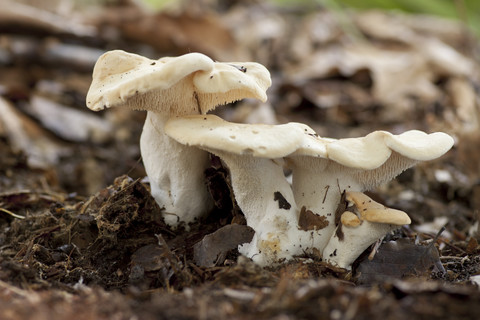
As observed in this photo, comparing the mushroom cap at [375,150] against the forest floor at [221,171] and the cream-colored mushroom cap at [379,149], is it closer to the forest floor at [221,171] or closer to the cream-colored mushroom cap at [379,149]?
the cream-colored mushroom cap at [379,149]

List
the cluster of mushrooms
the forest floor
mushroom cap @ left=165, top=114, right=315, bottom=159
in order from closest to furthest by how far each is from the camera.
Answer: the forest floor
mushroom cap @ left=165, top=114, right=315, bottom=159
the cluster of mushrooms

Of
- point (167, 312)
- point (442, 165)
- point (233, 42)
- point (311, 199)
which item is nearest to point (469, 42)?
point (233, 42)

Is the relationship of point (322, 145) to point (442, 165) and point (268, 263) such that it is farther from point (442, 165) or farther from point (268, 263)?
point (442, 165)

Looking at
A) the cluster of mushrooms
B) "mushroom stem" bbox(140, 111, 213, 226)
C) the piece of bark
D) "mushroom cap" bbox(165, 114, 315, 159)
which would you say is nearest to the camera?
"mushroom cap" bbox(165, 114, 315, 159)

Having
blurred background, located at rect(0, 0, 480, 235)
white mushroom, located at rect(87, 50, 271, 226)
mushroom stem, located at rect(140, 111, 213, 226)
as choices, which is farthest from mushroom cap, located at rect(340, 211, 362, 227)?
blurred background, located at rect(0, 0, 480, 235)

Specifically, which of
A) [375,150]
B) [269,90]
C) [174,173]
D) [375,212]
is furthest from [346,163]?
[269,90]

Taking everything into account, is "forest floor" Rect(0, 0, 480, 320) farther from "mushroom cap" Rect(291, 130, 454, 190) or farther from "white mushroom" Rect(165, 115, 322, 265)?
"mushroom cap" Rect(291, 130, 454, 190)
